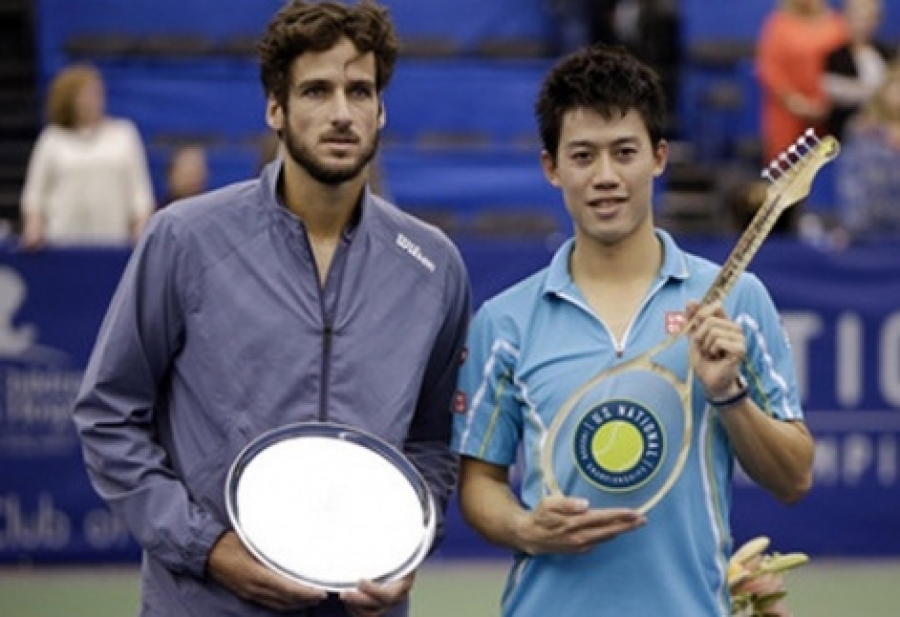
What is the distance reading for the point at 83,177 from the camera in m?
12.8

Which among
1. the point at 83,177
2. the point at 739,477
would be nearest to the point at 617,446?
the point at 739,477

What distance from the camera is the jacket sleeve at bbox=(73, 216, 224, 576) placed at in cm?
521

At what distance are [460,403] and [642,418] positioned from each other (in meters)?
0.45

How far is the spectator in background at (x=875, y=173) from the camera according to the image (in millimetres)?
12883

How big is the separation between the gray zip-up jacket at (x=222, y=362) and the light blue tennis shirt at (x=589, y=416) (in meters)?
0.22

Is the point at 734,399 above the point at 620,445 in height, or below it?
above

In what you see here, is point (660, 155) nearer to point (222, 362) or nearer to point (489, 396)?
point (489, 396)

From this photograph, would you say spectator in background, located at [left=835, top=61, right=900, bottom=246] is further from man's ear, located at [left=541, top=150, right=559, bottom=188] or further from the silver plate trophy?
the silver plate trophy

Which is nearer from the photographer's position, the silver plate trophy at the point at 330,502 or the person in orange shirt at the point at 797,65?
the silver plate trophy at the point at 330,502

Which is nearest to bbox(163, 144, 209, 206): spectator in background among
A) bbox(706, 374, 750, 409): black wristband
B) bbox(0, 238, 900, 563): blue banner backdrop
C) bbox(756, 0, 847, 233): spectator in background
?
bbox(0, 238, 900, 563): blue banner backdrop

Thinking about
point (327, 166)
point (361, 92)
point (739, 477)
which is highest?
point (361, 92)

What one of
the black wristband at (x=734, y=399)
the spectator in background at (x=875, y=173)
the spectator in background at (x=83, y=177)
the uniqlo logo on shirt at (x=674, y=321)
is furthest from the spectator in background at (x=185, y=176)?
the black wristband at (x=734, y=399)

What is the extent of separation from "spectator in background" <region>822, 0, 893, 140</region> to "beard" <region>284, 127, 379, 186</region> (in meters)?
10.0

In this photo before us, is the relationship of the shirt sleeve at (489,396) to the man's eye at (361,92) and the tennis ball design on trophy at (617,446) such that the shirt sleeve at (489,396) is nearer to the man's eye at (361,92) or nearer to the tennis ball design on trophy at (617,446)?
the tennis ball design on trophy at (617,446)
